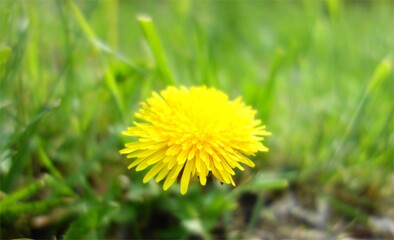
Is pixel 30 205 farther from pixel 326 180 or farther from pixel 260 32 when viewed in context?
pixel 260 32

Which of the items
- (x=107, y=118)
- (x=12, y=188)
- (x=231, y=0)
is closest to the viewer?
(x=12, y=188)

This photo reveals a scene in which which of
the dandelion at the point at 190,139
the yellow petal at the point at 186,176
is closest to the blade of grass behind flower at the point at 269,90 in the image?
the dandelion at the point at 190,139

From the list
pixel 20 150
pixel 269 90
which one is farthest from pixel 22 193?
pixel 269 90

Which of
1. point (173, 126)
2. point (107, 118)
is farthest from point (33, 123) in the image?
point (107, 118)

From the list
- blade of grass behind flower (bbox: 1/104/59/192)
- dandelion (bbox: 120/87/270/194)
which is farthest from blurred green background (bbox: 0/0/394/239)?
dandelion (bbox: 120/87/270/194)

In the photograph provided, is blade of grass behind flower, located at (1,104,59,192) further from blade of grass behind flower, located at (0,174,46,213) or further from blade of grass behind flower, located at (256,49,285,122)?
blade of grass behind flower, located at (256,49,285,122)

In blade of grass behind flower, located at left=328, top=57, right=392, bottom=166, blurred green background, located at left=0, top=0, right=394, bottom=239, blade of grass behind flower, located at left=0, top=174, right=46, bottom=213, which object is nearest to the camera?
blade of grass behind flower, located at left=0, top=174, right=46, bottom=213
